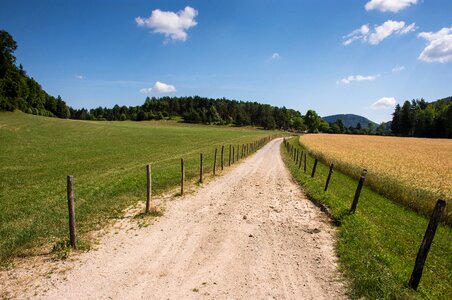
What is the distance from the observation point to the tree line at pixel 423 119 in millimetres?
106775

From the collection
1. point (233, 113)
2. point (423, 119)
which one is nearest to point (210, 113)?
point (233, 113)

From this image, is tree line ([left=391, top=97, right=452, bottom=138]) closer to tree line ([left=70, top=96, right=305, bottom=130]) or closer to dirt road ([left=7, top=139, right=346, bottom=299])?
tree line ([left=70, top=96, right=305, bottom=130])

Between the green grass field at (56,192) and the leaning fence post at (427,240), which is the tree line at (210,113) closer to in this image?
the green grass field at (56,192)

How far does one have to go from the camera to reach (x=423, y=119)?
119m

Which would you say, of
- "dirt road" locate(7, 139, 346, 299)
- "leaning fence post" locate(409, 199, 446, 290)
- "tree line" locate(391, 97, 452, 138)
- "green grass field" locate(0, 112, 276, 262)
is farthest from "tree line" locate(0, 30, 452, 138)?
"leaning fence post" locate(409, 199, 446, 290)

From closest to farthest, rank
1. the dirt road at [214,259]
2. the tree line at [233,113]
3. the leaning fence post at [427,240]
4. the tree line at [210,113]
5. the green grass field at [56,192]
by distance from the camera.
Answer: the dirt road at [214,259] → the leaning fence post at [427,240] → the green grass field at [56,192] → the tree line at [233,113] → the tree line at [210,113]

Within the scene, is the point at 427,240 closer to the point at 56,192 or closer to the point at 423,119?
the point at 56,192

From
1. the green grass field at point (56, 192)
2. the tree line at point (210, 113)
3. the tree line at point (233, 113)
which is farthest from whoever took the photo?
the tree line at point (210, 113)

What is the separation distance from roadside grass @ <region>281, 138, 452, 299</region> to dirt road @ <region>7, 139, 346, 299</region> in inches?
20.8

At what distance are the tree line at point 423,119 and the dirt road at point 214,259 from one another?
117448 mm

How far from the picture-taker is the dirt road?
6.79m

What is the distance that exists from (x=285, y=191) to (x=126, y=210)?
9214 mm

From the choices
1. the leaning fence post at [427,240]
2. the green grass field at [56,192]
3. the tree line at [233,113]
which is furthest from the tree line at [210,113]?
the leaning fence post at [427,240]

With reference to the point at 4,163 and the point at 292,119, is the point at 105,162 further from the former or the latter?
the point at 292,119
